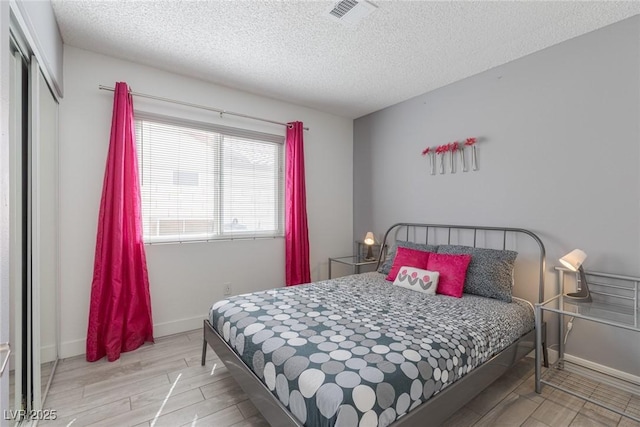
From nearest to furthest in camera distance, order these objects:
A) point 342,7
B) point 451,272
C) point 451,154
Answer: point 342,7, point 451,272, point 451,154

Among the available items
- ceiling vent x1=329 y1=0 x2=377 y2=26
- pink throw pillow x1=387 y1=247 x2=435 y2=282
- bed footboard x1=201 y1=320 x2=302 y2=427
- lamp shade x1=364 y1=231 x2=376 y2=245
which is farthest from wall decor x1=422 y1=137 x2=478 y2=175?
bed footboard x1=201 y1=320 x2=302 y2=427

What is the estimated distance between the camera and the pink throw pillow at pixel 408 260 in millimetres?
2826

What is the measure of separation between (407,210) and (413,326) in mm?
1995

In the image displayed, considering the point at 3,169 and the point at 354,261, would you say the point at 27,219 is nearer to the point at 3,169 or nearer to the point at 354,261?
the point at 3,169

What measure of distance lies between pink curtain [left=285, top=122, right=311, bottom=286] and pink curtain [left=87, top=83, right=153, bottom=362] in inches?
59.6

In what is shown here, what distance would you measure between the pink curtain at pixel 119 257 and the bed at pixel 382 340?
0.91 m

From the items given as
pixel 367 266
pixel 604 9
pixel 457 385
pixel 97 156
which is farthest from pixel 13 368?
pixel 604 9

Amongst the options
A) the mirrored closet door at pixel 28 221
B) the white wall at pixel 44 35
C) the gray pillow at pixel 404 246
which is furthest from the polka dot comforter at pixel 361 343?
the white wall at pixel 44 35

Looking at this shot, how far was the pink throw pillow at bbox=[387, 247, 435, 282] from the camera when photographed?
283 cm

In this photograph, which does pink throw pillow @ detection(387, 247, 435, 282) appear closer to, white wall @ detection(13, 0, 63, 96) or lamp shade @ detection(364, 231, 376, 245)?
lamp shade @ detection(364, 231, 376, 245)

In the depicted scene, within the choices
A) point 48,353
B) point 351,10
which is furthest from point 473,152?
point 48,353

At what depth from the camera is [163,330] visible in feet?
9.52

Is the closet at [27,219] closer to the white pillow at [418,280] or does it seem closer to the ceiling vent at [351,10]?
the ceiling vent at [351,10]

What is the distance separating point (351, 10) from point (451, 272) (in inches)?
83.3
